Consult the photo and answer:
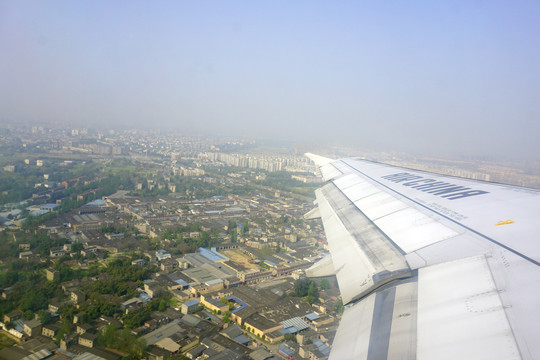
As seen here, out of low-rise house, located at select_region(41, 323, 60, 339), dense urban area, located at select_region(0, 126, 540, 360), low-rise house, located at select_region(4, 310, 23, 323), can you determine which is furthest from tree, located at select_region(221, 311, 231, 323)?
low-rise house, located at select_region(4, 310, 23, 323)

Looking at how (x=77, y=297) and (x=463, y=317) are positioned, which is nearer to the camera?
(x=463, y=317)

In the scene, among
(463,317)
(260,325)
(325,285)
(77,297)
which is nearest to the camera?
(463,317)

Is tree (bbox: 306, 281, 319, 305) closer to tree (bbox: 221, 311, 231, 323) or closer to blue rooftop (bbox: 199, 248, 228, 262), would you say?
tree (bbox: 221, 311, 231, 323)

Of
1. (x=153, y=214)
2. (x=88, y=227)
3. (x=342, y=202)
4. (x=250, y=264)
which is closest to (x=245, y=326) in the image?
(x=250, y=264)

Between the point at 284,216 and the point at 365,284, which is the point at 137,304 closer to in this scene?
the point at 365,284

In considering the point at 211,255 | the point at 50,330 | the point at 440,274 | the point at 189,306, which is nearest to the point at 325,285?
the point at 189,306

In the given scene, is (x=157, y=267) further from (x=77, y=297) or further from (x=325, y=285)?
(x=325, y=285)

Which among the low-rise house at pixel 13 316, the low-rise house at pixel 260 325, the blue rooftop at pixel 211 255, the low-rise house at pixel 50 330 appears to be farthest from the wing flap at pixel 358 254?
the blue rooftop at pixel 211 255
